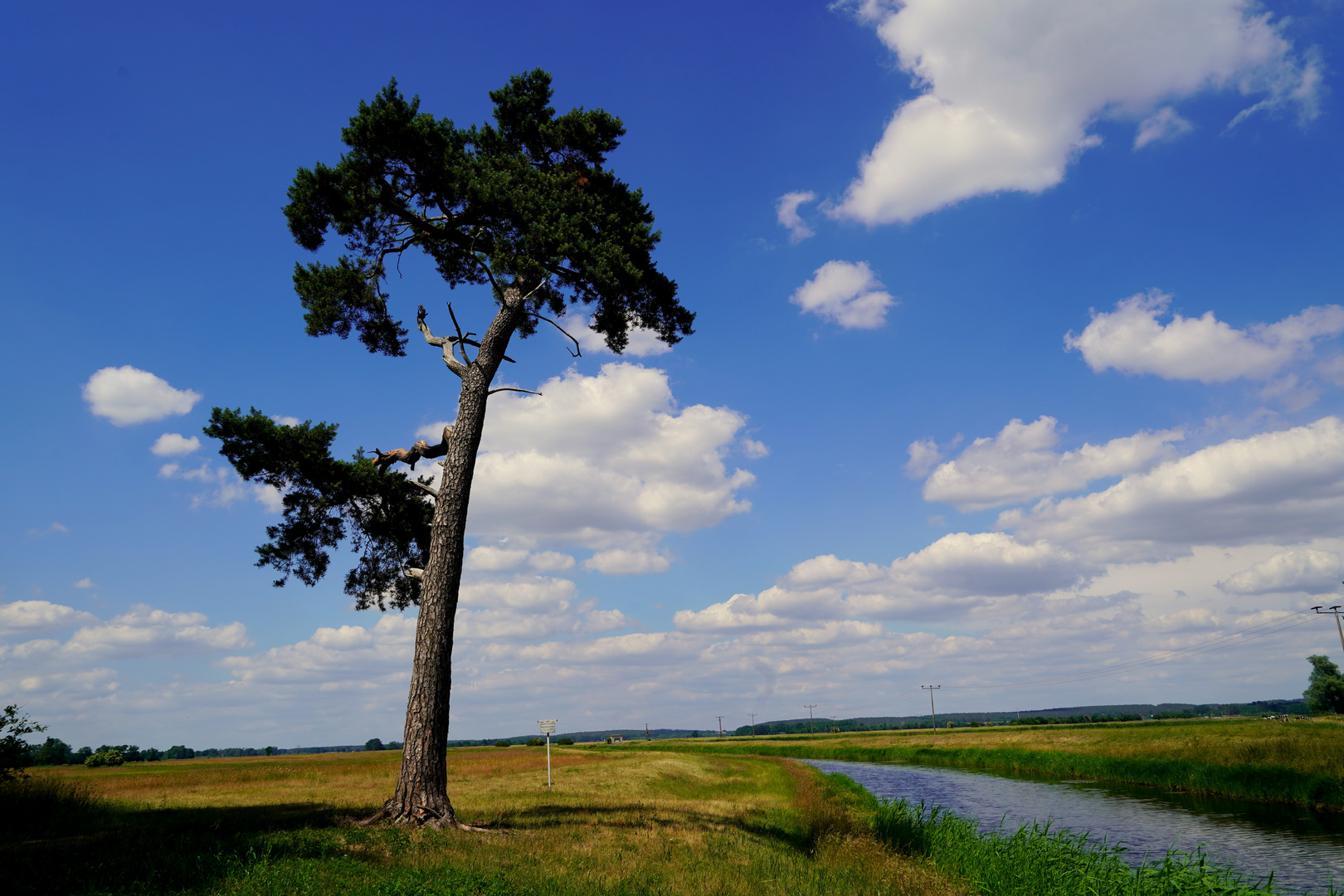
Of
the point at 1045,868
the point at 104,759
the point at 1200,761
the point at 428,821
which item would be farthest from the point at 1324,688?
the point at 104,759

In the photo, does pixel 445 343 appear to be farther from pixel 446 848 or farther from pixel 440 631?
pixel 446 848

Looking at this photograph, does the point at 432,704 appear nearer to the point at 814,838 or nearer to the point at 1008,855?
the point at 814,838

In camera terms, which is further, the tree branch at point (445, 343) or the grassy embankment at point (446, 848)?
the tree branch at point (445, 343)

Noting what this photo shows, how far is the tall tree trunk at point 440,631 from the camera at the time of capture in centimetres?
1429

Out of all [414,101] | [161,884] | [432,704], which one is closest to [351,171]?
[414,101]

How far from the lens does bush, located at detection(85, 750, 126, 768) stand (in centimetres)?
6372

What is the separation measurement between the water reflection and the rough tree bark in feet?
56.1

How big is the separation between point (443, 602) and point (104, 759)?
243ft

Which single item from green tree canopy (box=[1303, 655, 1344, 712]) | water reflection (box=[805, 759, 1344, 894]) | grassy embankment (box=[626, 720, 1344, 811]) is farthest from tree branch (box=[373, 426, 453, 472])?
green tree canopy (box=[1303, 655, 1344, 712])

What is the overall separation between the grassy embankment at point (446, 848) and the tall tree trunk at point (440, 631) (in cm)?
99

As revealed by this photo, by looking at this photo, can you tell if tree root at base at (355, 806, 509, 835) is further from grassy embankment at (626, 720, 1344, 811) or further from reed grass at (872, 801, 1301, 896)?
grassy embankment at (626, 720, 1344, 811)

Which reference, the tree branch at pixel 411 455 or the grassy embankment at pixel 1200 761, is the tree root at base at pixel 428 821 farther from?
the grassy embankment at pixel 1200 761

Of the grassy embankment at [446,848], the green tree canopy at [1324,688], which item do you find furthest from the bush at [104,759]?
the green tree canopy at [1324,688]

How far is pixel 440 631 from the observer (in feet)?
49.6
